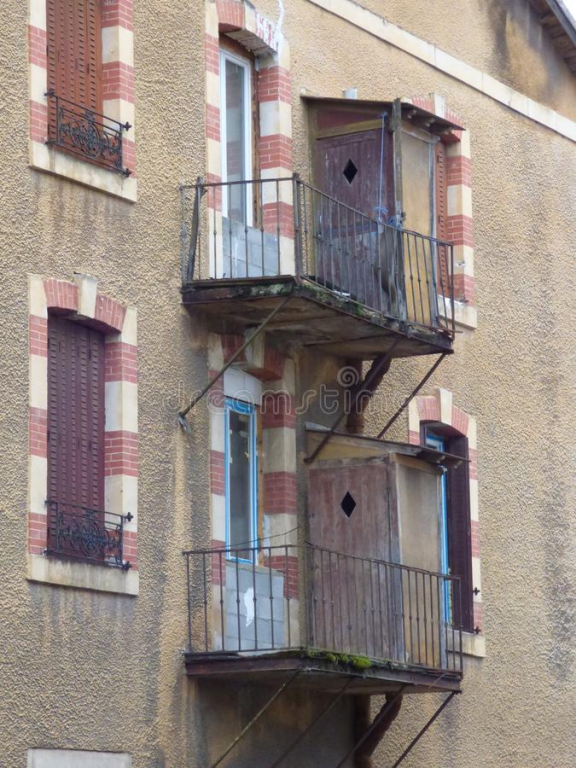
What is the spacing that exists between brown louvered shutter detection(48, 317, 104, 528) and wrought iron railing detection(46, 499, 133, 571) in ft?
0.28

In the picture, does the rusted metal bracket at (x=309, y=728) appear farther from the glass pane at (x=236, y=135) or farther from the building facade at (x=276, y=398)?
the glass pane at (x=236, y=135)

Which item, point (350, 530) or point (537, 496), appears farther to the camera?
point (537, 496)

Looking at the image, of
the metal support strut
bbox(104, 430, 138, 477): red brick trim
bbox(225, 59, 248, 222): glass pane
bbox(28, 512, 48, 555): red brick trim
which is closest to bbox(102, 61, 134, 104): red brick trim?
bbox(225, 59, 248, 222): glass pane

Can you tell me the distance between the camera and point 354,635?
17.7 metres

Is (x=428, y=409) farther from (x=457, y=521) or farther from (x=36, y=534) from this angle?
(x=36, y=534)

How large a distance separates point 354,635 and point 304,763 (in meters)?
1.21

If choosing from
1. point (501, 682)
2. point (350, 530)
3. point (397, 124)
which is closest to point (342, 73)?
point (397, 124)

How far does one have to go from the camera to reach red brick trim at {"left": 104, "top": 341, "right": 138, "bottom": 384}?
1638cm

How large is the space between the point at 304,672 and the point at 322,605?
1.36 metres

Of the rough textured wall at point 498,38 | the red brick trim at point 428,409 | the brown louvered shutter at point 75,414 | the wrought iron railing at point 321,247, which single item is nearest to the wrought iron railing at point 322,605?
the brown louvered shutter at point 75,414

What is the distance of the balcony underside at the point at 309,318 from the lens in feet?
55.6

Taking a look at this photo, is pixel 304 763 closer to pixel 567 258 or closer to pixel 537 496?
pixel 537 496

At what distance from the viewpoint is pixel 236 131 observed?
18.7 metres

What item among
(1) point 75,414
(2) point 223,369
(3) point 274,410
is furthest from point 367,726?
(1) point 75,414
